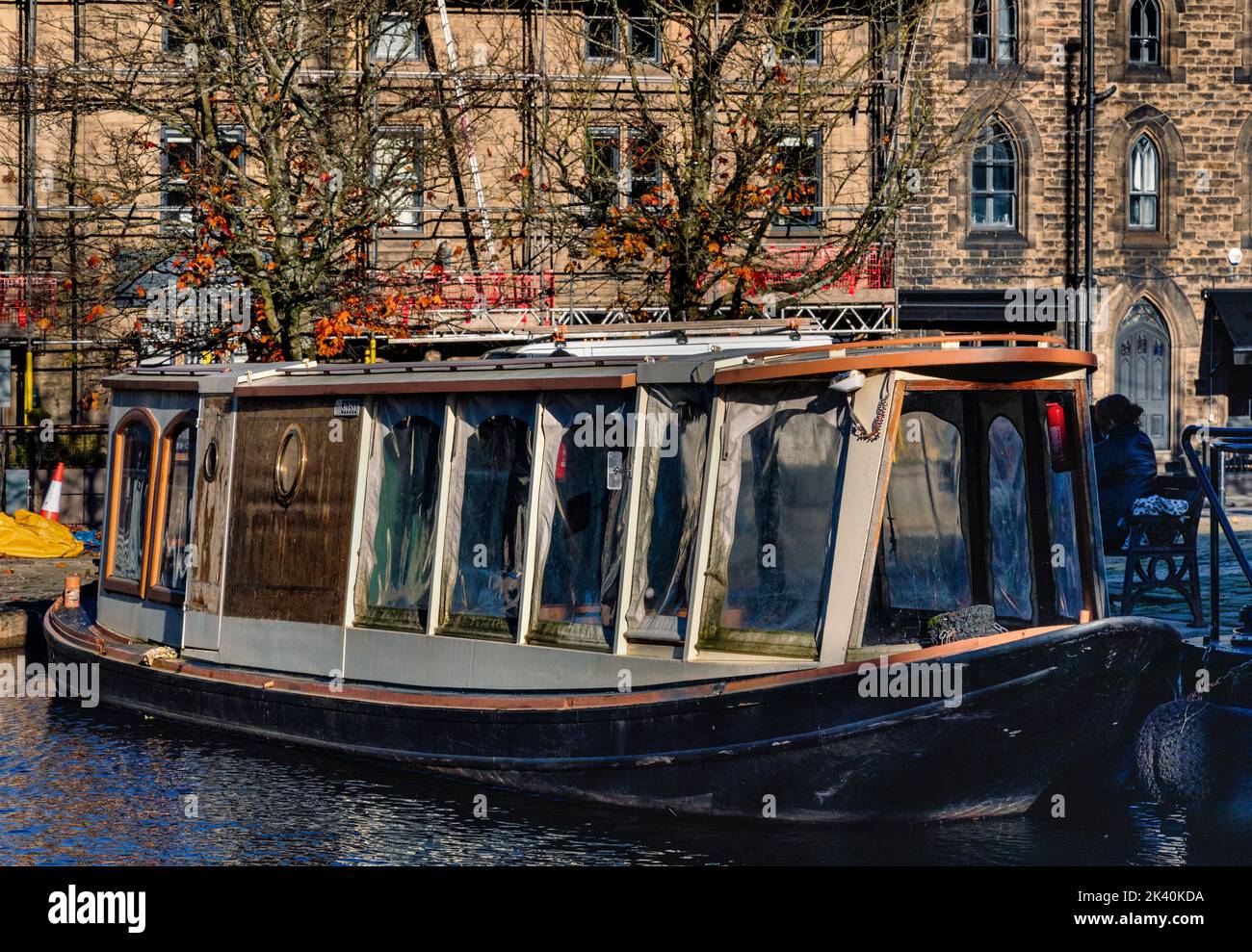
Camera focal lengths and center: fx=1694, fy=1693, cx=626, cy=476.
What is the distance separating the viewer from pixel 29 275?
27.1 metres

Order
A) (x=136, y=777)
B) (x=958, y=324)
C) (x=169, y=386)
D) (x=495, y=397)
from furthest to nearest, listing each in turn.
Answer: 1. (x=958, y=324)
2. (x=169, y=386)
3. (x=136, y=777)
4. (x=495, y=397)

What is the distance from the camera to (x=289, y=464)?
12.4 metres

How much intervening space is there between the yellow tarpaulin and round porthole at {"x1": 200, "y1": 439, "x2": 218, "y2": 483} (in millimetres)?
10488

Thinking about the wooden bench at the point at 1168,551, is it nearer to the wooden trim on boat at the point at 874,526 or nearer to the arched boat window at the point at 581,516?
the wooden trim on boat at the point at 874,526

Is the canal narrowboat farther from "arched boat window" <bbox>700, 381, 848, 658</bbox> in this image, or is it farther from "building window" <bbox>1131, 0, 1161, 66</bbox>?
"building window" <bbox>1131, 0, 1161, 66</bbox>

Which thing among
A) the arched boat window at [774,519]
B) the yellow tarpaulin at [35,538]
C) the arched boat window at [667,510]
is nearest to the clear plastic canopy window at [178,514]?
the arched boat window at [667,510]

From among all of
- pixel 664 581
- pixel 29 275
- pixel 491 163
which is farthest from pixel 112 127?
pixel 664 581

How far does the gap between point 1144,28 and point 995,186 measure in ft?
13.3

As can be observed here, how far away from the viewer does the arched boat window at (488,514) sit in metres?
11.0

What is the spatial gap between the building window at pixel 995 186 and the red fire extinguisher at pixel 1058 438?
2092 cm

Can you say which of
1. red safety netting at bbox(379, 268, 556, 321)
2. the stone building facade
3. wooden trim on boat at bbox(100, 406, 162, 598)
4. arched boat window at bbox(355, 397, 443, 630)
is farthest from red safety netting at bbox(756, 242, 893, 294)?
arched boat window at bbox(355, 397, 443, 630)
